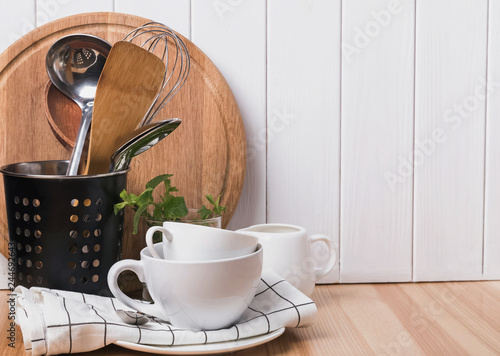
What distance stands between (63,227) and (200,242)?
175 mm

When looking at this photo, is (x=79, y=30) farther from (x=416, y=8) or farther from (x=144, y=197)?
(x=416, y=8)

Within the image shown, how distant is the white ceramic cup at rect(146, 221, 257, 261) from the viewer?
58cm

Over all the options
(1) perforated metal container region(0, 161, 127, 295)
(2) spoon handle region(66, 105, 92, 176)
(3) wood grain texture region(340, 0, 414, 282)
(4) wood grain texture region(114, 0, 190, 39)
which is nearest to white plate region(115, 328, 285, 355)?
(1) perforated metal container region(0, 161, 127, 295)

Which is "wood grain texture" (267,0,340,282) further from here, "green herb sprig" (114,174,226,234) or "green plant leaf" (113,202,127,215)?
"green plant leaf" (113,202,127,215)

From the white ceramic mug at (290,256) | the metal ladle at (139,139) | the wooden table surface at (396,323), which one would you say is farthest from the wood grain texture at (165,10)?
the wooden table surface at (396,323)

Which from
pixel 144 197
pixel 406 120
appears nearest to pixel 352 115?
pixel 406 120

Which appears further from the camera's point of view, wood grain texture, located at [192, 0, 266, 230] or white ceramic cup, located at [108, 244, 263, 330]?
wood grain texture, located at [192, 0, 266, 230]

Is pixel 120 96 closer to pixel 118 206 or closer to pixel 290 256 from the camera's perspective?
pixel 118 206

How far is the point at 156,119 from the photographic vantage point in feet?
2.68

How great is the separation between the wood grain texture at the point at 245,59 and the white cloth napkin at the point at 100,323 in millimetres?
247

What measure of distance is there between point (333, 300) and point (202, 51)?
0.41 m

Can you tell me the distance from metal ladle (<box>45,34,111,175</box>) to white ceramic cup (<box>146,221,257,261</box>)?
0.22 metres

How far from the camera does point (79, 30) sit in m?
0.80

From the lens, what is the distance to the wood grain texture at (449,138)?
860 mm
